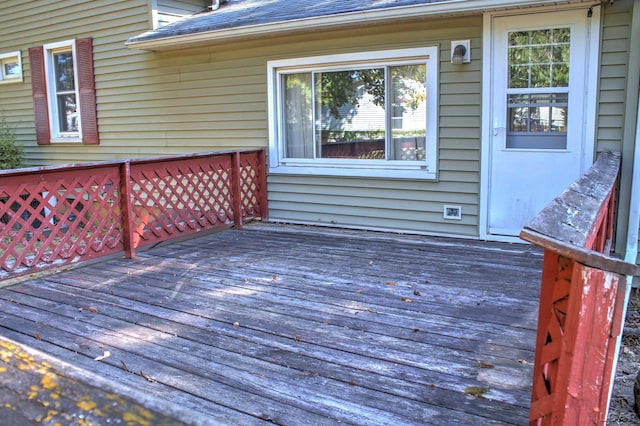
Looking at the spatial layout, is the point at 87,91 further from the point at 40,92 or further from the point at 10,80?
the point at 10,80

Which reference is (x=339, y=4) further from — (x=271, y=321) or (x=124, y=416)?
(x=124, y=416)

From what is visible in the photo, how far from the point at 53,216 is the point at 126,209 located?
628 millimetres

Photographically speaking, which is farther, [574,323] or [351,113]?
[351,113]

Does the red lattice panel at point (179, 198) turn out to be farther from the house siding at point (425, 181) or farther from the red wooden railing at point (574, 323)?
the red wooden railing at point (574, 323)

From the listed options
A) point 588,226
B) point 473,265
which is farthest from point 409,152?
point 588,226

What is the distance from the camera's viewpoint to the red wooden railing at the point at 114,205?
13.9ft

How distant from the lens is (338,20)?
17.3 feet

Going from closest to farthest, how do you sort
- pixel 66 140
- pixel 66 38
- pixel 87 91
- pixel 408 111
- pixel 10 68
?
pixel 408 111 → pixel 87 91 → pixel 66 38 → pixel 66 140 → pixel 10 68

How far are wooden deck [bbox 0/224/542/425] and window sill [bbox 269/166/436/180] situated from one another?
0.80 meters

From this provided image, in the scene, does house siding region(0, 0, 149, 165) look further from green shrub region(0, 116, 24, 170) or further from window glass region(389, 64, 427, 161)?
window glass region(389, 64, 427, 161)

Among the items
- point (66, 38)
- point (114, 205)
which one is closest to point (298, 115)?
point (114, 205)

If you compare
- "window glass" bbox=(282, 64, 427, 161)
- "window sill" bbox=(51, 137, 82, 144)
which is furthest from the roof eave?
"window sill" bbox=(51, 137, 82, 144)

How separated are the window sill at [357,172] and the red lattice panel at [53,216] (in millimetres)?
2094

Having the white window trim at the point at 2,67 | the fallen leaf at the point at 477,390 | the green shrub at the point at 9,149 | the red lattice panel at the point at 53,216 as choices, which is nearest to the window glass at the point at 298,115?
the red lattice panel at the point at 53,216
